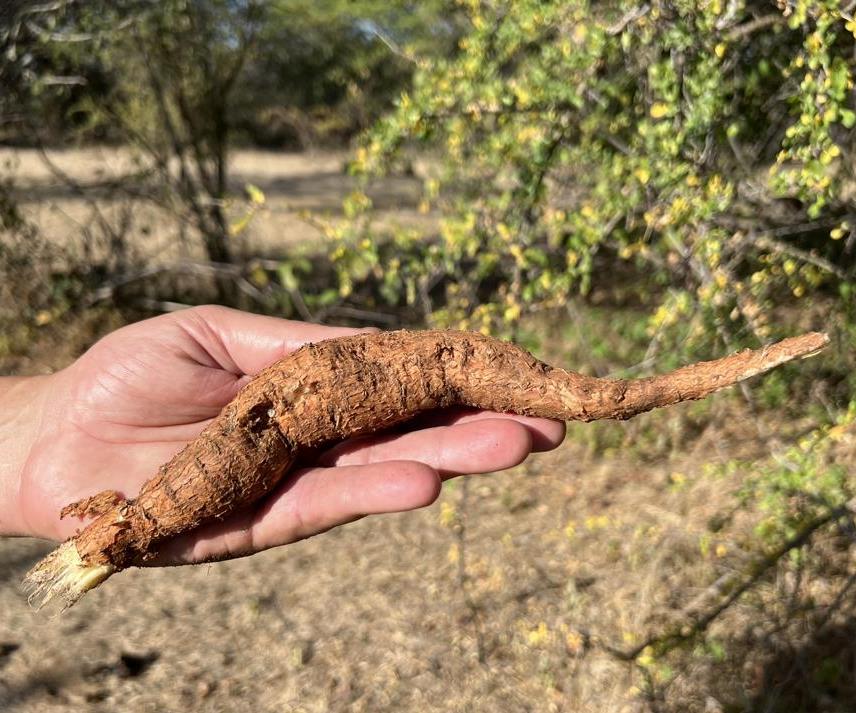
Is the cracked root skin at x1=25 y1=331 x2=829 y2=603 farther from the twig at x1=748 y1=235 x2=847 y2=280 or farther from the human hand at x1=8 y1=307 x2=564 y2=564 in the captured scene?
the twig at x1=748 y1=235 x2=847 y2=280

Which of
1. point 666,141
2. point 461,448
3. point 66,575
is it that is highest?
point 666,141

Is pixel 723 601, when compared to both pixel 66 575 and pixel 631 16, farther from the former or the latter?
pixel 66 575

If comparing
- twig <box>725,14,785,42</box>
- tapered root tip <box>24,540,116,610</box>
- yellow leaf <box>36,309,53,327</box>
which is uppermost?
twig <box>725,14,785,42</box>

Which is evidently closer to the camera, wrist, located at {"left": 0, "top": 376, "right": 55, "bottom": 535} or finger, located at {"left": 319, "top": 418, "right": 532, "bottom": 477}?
finger, located at {"left": 319, "top": 418, "right": 532, "bottom": 477}

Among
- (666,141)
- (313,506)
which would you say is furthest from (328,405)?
(666,141)

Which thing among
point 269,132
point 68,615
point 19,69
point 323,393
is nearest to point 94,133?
point 19,69

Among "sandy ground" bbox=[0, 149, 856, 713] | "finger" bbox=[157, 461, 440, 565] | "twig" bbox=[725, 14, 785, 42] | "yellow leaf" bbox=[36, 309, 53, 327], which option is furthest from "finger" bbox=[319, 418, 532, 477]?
"yellow leaf" bbox=[36, 309, 53, 327]

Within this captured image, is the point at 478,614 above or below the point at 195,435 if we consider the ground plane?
below
